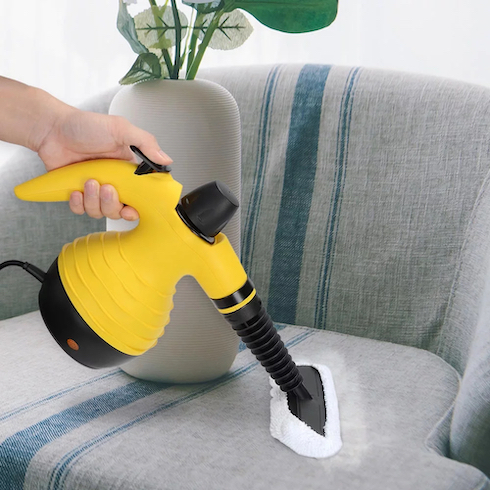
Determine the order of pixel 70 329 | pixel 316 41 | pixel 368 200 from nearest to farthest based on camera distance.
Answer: pixel 70 329 < pixel 368 200 < pixel 316 41

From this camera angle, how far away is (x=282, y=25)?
2.51 ft

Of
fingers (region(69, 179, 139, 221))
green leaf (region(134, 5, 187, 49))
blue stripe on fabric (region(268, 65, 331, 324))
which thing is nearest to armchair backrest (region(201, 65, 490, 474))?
blue stripe on fabric (region(268, 65, 331, 324))

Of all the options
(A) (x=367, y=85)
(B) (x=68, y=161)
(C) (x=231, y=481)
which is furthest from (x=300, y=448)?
(A) (x=367, y=85)

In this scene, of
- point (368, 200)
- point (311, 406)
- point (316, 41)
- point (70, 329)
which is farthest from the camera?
point (316, 41)

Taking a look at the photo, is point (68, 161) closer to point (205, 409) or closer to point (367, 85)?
point (205, 409)

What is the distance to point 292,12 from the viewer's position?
0.76 m

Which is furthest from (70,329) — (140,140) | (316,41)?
(316,41)

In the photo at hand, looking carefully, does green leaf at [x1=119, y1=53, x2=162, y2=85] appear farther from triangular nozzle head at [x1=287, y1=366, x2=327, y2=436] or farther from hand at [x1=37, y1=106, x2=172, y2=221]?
triangular nozzle head at [x1=287, y1=366, x2=327, y2=436]

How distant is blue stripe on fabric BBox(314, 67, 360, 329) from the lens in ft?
3.43

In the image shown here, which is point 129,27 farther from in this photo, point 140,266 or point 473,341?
point 473,341

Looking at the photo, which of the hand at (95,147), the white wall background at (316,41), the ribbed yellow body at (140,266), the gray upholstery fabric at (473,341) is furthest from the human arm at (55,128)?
the white wall background at (316,41)

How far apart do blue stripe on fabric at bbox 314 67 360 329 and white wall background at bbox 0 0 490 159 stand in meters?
0.59

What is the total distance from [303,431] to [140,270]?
0.75ft

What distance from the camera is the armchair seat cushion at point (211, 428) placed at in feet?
1.92
